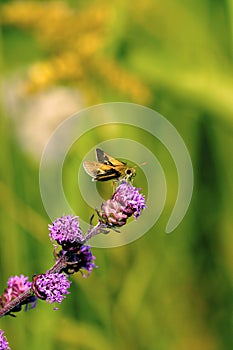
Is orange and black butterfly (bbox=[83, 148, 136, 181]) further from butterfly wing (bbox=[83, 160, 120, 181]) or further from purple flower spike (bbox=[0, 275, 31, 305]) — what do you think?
purple flower spike (bbox=[0, 275, 31, 305])

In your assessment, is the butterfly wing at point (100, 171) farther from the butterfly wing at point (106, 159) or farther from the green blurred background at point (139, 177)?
the green blurred background at point (139, 177)

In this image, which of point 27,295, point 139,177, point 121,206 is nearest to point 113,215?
point 121,206

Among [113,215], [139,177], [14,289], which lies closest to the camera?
[113,215]

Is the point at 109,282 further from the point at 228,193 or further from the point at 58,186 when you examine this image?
the point at 228,193

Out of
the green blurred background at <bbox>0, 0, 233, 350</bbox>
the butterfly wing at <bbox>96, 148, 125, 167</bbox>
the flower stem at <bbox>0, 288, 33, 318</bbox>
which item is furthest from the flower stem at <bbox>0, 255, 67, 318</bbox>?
the green blurred background at <bbox>0, 0, 233, 350</bbox>

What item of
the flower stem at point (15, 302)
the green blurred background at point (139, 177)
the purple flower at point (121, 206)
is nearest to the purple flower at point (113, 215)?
the purple flower at point (121, 206)

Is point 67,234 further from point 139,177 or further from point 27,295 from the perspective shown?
point 139,177
